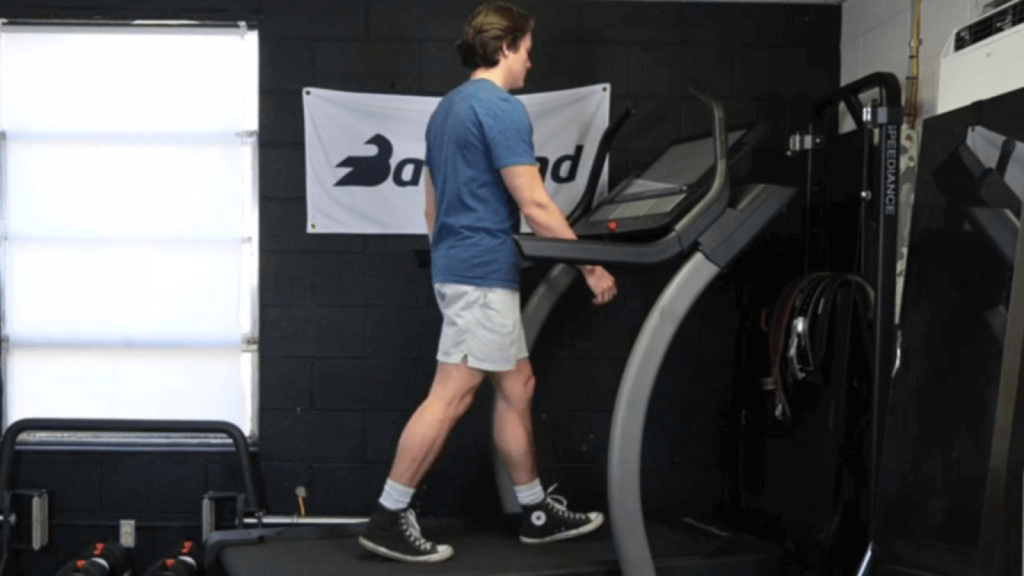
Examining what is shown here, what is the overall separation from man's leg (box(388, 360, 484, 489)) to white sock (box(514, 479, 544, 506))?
0.33 m

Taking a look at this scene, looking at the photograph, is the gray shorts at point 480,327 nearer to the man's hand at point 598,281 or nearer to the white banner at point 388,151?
the man's hand at point 598,281

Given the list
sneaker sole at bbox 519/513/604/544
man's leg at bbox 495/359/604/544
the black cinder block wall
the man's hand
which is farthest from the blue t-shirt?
the black cinder block wall

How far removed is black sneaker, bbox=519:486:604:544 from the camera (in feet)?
Answer: 10.0

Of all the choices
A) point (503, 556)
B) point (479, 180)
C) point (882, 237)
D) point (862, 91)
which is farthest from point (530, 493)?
point (862, 91)

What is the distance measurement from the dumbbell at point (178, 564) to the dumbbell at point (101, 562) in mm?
169

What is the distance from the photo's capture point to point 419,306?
382 cm

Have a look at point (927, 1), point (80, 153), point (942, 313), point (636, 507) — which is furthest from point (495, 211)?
point (80, 153)

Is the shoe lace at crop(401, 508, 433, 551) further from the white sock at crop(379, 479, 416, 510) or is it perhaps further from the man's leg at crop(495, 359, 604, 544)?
the man's leg at crop(495, 359, 604, 544)

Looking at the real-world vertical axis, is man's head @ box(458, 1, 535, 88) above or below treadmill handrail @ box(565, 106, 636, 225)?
above

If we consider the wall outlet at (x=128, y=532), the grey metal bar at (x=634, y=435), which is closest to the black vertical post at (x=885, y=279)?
the grey metal bar at (x=634, y=435)

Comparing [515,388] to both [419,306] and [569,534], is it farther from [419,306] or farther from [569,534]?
[419,306]

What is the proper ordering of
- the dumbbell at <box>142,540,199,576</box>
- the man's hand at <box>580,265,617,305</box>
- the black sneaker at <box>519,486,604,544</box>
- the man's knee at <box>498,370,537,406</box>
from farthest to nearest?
the dumbbell at <box>142,540,199,576</box> < the black sneaker at <box>519,486,604,544</box> < the man's knee at <box>498,370,537,406</box> < the man's hand at <box>580,265,617,305</box>

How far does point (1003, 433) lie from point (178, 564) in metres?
2.54

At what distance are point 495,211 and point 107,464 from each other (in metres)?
1.97
